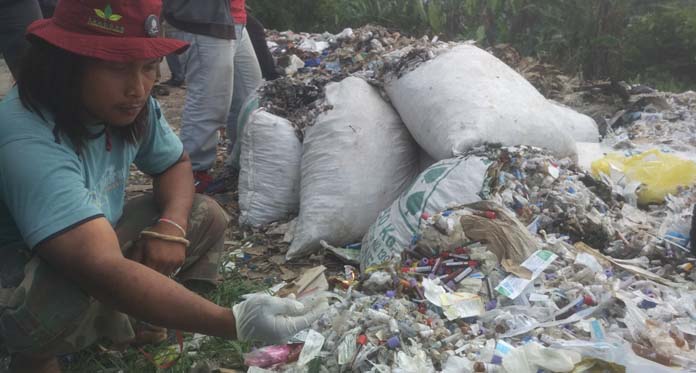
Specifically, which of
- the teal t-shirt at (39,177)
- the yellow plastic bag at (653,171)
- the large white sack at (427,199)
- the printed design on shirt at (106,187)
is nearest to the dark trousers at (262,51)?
the large white sack at (427,199)

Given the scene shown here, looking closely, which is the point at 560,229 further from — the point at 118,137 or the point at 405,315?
the point at 118,137

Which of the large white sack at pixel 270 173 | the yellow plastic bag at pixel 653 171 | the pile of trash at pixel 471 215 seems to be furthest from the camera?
the large white sack at pixel 270 173

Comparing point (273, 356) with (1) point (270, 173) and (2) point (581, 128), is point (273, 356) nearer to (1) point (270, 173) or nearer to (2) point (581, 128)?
(1) point (270, 173)

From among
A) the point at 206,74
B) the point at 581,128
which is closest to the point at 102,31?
the point at 206,74

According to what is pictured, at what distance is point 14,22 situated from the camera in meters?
3.54

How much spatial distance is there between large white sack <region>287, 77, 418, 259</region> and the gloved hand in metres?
1.21

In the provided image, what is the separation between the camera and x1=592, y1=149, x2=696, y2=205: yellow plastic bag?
299 cm

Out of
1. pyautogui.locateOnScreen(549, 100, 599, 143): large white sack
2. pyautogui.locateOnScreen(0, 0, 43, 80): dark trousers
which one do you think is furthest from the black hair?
pyautogui.locateOnScreen(549, 100, 599, 143): large white sack

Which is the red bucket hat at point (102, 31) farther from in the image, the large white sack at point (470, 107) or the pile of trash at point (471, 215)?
the large white sack at point (470, 107)

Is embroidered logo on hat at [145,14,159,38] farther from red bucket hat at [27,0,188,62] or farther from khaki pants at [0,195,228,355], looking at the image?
khaki pants at [0,195,228,355]

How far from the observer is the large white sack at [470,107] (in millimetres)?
2861

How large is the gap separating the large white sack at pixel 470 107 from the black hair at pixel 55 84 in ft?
5.12

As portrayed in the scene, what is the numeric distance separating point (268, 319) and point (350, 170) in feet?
4.68

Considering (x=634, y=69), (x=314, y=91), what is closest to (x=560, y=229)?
(x=314, y=91)
